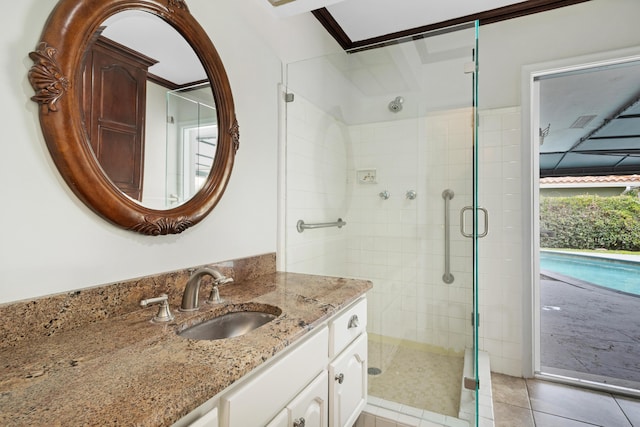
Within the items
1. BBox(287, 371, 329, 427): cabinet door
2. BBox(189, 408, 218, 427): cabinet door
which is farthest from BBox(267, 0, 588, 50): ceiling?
BBox(189, 408, 218, 427): cabinet door

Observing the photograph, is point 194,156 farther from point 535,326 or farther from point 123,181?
point 535,326

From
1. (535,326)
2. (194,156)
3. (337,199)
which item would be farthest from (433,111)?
(535,326)

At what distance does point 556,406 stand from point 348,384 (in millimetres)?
1536

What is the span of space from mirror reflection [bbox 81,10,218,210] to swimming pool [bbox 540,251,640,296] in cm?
250

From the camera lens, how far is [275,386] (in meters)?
0.90

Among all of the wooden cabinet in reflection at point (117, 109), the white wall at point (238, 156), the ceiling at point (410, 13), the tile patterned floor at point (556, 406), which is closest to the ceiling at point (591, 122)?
the white wall at point (238, 156)

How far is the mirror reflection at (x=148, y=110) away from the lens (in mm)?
1026

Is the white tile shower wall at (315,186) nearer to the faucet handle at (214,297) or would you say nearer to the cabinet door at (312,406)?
the faucet handle at (214,297)

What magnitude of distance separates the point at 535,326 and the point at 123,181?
106 inches

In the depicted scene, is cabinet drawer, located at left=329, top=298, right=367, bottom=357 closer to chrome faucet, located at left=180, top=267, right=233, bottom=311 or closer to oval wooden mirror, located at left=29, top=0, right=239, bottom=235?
chrome faucet, located at left=180, top=267, right=233, bottom=311

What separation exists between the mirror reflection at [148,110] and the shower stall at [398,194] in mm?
699

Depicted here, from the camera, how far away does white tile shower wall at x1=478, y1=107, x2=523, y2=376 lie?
2.35 meters

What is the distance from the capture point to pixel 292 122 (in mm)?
2061

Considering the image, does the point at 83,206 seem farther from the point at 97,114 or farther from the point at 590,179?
the point at 590,179
